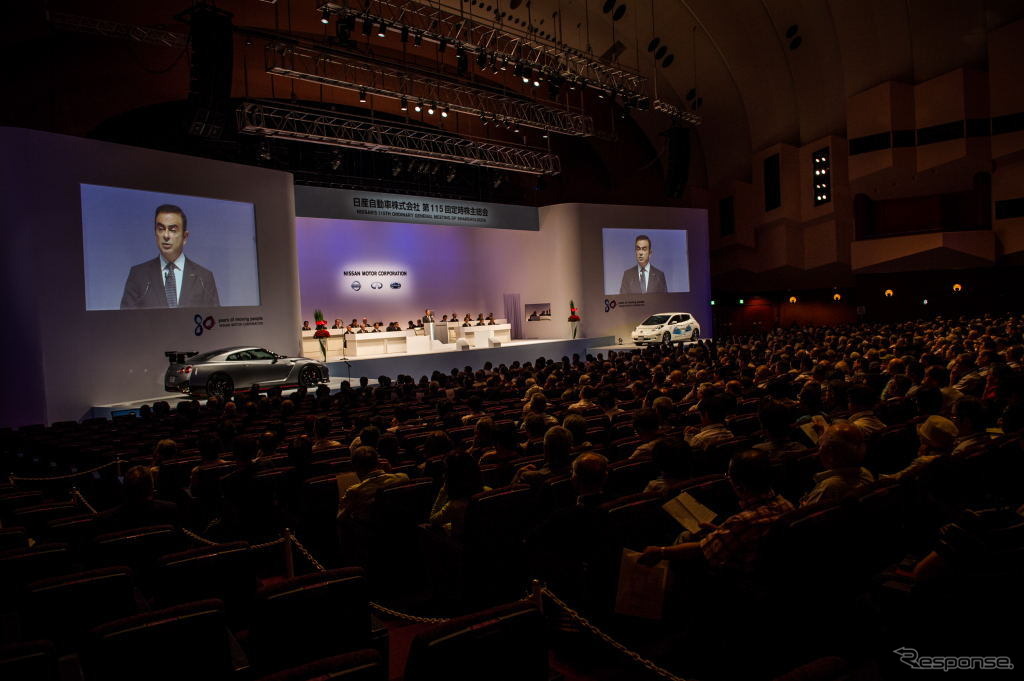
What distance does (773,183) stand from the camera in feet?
85.1

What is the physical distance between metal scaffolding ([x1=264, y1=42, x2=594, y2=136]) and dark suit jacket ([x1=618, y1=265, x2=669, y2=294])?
248 inches

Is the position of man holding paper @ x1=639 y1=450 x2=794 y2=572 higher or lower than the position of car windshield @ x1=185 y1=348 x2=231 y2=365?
lower

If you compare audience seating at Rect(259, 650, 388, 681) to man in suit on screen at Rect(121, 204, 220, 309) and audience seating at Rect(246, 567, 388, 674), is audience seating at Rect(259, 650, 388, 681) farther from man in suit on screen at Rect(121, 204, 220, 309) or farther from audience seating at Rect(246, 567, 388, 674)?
man in suit on screen at Rect(121, 204, 220, 309)

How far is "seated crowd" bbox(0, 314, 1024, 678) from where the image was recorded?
249 cm

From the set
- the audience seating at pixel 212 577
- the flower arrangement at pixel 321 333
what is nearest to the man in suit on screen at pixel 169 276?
the flower arrangement at pixel 321 333

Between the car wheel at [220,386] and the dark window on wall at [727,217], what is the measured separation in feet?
72.9

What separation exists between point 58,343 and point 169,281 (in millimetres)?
2604

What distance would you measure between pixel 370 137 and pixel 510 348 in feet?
25.4

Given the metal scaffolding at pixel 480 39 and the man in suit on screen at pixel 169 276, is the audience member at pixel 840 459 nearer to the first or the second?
the metal scaffolding at pixel 480 39

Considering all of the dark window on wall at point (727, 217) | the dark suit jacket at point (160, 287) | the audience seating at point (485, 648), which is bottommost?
the audience seating at point (485, 648)

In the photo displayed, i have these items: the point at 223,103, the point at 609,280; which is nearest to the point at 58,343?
the point at 223,103

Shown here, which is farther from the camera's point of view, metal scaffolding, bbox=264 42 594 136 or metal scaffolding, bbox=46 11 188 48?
metal scaffolding, bbox=264 42 594 136

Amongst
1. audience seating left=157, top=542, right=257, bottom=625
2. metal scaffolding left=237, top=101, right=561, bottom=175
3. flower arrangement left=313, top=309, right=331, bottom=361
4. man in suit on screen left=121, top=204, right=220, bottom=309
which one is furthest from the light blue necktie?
audience seating left=157, top=542, right=257, bottom=625

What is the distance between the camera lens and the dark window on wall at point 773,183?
25688mm
